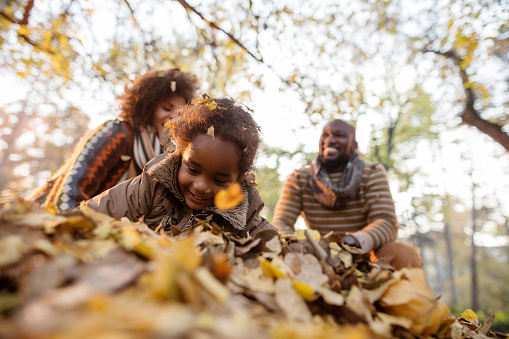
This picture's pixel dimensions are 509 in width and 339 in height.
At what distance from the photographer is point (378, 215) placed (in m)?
2.78

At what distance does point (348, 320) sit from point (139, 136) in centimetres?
241

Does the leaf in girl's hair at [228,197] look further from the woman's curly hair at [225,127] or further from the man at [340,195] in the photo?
the man at [340,195]

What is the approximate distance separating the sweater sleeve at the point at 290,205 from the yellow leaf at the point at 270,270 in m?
2.25

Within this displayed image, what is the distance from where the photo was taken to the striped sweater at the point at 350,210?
2.70 m

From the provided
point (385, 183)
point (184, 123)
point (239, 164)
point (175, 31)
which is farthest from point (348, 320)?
point (175, 31)

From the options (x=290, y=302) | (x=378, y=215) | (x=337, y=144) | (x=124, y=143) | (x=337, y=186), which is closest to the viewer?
(x=290, y=302)

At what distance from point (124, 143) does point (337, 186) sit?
6.93ft

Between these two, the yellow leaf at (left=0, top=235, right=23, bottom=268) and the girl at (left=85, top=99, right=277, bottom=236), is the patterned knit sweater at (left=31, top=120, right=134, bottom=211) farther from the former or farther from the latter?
the yellow leaf at (left=0, top=235, right=23, bottom=268)

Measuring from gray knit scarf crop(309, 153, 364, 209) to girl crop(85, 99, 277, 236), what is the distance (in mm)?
1326

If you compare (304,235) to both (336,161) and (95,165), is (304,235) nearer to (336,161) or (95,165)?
(95,165)

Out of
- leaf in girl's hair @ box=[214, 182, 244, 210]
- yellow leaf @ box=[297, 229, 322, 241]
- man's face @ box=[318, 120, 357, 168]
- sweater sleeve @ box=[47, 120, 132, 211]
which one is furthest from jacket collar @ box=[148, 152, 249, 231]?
man's face @ box=[318, 120, 357, 168]

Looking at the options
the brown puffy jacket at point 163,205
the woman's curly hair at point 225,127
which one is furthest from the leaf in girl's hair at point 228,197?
the woman's curly hair at point 225,127

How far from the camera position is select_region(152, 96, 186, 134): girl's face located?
2640mm

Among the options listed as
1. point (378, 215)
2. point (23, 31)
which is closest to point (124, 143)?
point (23, 31)
